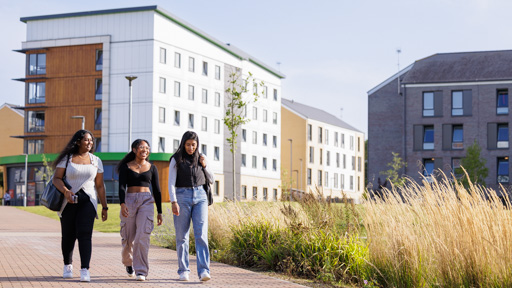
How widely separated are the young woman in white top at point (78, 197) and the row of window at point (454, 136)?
170 ft

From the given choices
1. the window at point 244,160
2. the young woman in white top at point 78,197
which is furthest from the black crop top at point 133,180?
the window at point 244,160

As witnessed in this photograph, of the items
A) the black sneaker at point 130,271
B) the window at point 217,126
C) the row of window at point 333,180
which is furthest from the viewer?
the row of window at point 333,180

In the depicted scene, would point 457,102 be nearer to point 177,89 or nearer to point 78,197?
point 177,89

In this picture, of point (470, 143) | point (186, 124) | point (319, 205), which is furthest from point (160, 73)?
point (319, 205)

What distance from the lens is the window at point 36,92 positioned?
61.2 m

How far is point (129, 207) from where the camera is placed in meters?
9.85

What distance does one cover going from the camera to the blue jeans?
9.63 m

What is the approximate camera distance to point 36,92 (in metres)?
61.7

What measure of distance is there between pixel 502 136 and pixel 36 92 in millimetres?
38199

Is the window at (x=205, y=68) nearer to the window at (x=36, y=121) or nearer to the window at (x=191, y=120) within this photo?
the window at (x=191, y=120)

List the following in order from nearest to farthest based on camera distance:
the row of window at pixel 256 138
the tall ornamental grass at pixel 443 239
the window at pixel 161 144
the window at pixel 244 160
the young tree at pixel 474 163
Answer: the tall ornamental grass at pixel 443 239, the young tree at pixel 474 163, the window at pixel 161 144, the window at pixel 244 160, the row of window at pixel 256 138

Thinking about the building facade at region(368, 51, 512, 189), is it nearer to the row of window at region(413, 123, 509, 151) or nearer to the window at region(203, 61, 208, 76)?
the row of window at region(413, 123, 509, 151)

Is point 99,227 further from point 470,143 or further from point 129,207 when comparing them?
point 470,143

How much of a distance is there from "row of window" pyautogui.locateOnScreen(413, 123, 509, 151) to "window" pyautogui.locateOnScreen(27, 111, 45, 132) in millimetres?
30756
